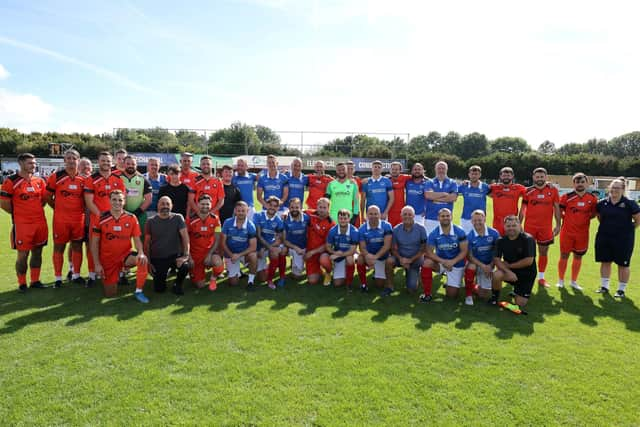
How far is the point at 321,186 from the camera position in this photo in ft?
24.1

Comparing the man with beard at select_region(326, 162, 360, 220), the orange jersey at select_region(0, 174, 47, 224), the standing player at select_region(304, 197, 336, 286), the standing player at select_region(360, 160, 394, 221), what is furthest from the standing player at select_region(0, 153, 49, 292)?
the standing player at select_region(360, 160, 394, 221)

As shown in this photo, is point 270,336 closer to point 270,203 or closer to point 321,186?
point 270,203

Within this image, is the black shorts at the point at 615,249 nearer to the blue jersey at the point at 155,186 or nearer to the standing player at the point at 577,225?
the standing player at the point at 577,225

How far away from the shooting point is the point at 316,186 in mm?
7355

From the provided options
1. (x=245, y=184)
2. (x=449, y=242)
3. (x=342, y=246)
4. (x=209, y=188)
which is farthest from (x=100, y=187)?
(x=449, y=242)

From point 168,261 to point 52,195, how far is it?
2078mm

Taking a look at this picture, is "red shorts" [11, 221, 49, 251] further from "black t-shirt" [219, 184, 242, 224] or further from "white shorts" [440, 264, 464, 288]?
"white shorts" [440, 264, 464, 288]

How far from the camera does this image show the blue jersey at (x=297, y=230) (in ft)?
20.7

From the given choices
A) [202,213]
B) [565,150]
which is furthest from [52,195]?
[565,150]

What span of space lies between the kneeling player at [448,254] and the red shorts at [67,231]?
5073 millimetres

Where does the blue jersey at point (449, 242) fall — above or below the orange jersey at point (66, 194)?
below

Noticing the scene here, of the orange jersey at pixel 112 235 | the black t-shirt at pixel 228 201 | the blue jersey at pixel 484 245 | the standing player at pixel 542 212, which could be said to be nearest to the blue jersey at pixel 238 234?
the black t-shirt at pixel 228 201

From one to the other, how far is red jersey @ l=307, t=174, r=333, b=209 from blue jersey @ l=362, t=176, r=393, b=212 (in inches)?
32.1

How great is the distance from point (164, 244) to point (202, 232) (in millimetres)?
606
